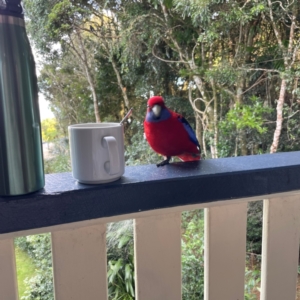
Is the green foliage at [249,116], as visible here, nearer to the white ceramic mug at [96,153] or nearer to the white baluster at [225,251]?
the white baluster at [225,251]

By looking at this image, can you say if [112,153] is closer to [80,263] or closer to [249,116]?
[80,263]

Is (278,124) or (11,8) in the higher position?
(11,8)

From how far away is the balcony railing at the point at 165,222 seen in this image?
0.42 metres

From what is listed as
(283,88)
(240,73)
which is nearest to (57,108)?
(240,73)

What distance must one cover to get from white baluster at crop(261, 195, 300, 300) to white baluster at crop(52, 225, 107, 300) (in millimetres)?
300

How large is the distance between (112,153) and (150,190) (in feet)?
0.27

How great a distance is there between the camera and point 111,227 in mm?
1117

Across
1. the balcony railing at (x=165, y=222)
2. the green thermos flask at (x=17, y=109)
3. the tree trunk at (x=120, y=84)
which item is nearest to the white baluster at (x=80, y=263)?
the balcony railing at (x=165, y=222)

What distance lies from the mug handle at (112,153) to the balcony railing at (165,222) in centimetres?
2

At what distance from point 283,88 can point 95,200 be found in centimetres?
198

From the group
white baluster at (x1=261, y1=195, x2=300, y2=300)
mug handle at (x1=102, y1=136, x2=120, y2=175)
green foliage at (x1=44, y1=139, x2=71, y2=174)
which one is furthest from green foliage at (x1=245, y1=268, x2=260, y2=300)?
mug handle at (x1=102, y1=136, x2=120, y2=175)

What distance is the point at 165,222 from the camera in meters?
0.49

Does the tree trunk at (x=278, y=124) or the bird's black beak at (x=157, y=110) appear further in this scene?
the tree trunk at (x=278, y=124)

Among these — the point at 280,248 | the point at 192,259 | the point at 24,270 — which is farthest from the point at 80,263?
the point at 192,259
